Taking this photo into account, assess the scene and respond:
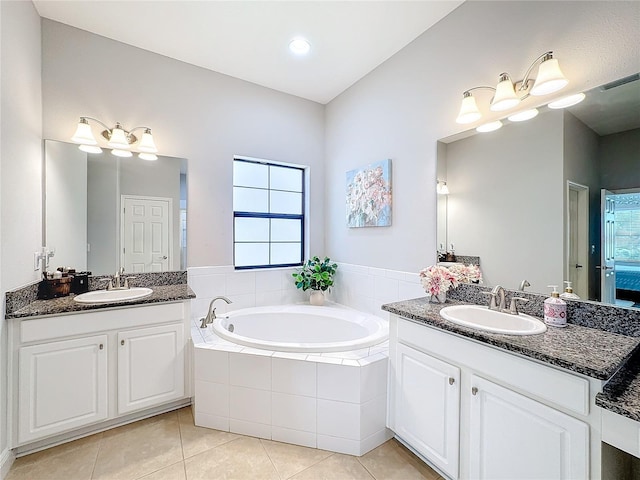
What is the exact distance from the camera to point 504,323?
1.56 meters

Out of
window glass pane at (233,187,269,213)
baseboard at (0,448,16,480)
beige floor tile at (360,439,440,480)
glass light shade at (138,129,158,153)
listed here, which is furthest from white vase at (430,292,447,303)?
baseboard at (0,448,16,480)

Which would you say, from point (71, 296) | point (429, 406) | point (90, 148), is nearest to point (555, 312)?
point (429, 406)

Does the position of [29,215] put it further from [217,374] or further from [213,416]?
[213,416]

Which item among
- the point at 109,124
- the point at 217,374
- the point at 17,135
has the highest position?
the point at 109,124

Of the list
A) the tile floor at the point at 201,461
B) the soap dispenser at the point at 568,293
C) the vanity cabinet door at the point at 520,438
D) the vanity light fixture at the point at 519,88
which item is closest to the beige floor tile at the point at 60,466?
the tile floor at the point at 201,461

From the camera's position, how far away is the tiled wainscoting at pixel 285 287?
7.94 feet

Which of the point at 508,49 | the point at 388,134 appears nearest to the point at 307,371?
the point at 388,134

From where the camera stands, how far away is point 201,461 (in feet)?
5.32

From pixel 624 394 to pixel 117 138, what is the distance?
10.3ft

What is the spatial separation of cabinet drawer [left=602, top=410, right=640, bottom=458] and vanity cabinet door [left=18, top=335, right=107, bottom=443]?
97.2 inches

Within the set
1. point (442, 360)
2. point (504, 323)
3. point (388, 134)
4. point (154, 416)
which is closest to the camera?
point (442, 360)

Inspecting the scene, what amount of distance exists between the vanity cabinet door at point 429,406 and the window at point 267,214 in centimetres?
181

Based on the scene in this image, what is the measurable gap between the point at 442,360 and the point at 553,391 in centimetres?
47

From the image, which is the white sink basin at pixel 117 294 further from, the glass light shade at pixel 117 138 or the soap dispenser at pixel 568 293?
the soap dispenser at pixel 568 293
